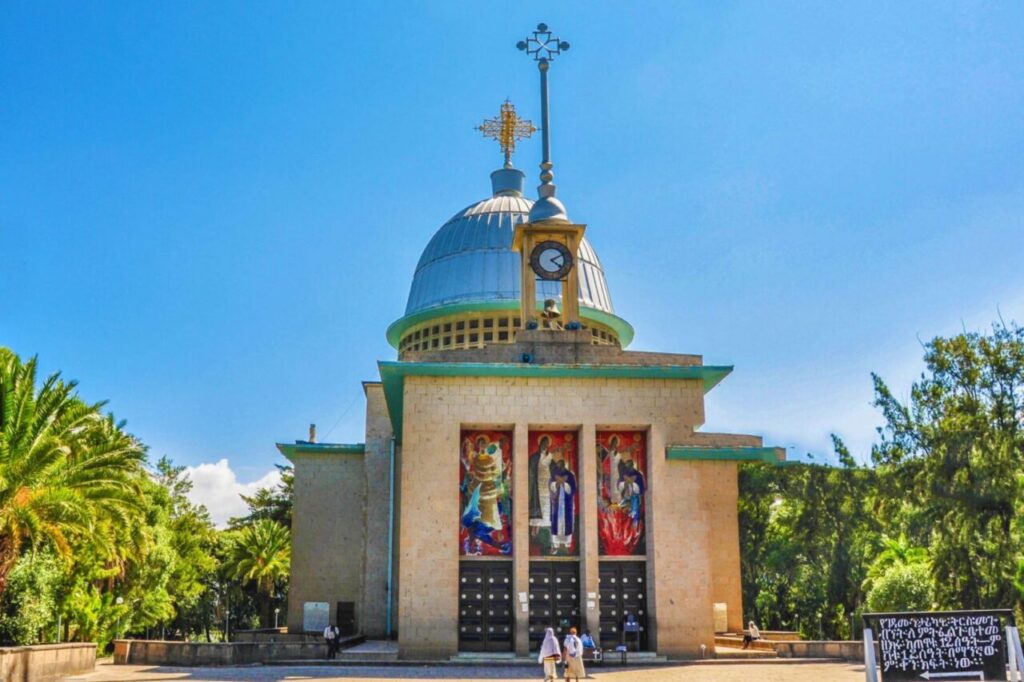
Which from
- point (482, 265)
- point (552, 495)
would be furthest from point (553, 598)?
point (482, 265)

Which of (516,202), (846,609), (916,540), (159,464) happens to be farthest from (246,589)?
(916,540)

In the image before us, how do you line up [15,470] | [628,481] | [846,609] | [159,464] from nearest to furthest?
1. [15,470]
2. [628,481]
3. [846,609]
4. [159,464]

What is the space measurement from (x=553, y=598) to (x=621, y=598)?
78.6 inches

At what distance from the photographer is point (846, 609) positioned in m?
40.0

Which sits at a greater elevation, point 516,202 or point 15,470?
point 516,202

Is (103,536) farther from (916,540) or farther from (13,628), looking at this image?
(916,540)

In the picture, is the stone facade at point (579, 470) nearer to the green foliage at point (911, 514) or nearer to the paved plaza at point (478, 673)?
the paved plaza at point (478, 673)

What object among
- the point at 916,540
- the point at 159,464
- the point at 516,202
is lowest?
the point at 916,540

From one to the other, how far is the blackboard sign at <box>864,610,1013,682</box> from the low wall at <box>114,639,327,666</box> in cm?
1576

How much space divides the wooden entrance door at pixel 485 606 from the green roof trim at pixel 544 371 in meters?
5.48

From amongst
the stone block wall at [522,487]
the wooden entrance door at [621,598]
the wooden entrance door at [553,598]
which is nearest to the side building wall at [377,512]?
the stone block wall at [522,487]

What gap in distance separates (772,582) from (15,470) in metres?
32.0

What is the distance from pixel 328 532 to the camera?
1452 inches

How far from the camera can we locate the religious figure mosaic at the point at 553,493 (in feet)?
91.0
